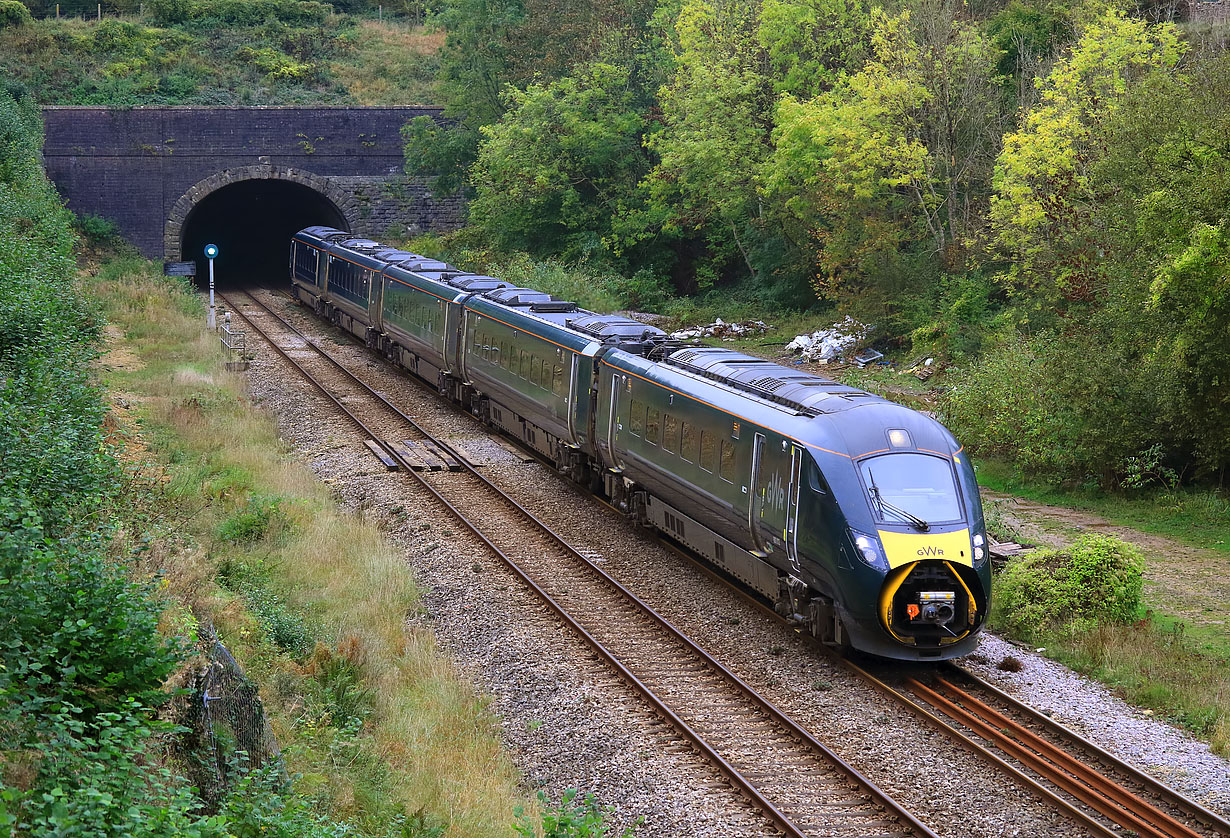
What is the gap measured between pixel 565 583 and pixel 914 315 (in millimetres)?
18453

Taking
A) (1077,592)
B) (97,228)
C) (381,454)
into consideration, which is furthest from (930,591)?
(97,228)

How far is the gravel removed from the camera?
991 centimetres

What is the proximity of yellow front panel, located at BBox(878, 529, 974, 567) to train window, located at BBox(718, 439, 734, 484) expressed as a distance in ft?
9.04

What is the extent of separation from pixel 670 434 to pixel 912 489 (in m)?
4.39

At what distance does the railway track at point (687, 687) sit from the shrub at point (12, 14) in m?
45.0

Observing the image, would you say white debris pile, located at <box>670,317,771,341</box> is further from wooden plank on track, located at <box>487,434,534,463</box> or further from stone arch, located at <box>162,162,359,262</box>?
stone arch, located at <box>162,162,359,262</box>

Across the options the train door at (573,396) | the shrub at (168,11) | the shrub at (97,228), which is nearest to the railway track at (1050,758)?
the train door at (573,396)

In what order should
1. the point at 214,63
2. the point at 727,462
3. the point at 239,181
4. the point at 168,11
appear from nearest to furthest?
the point at 727,462 < the point at 239,181 < the point at 214,63 < the point at 168,11

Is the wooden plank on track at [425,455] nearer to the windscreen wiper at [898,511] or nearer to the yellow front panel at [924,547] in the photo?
the windscreen wiper at [898,511]

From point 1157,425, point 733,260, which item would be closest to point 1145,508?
point 1157,425

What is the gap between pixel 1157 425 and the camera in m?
19.9

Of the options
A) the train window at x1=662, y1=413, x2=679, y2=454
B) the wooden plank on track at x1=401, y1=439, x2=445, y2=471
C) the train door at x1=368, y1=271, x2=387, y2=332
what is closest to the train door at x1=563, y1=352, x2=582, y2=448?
the wooden plank on track at x1=401, y1=439, x2=445, y2=471

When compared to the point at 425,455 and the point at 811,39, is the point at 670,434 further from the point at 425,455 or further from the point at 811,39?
→ the point at 811,39

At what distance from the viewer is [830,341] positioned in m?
32.8
